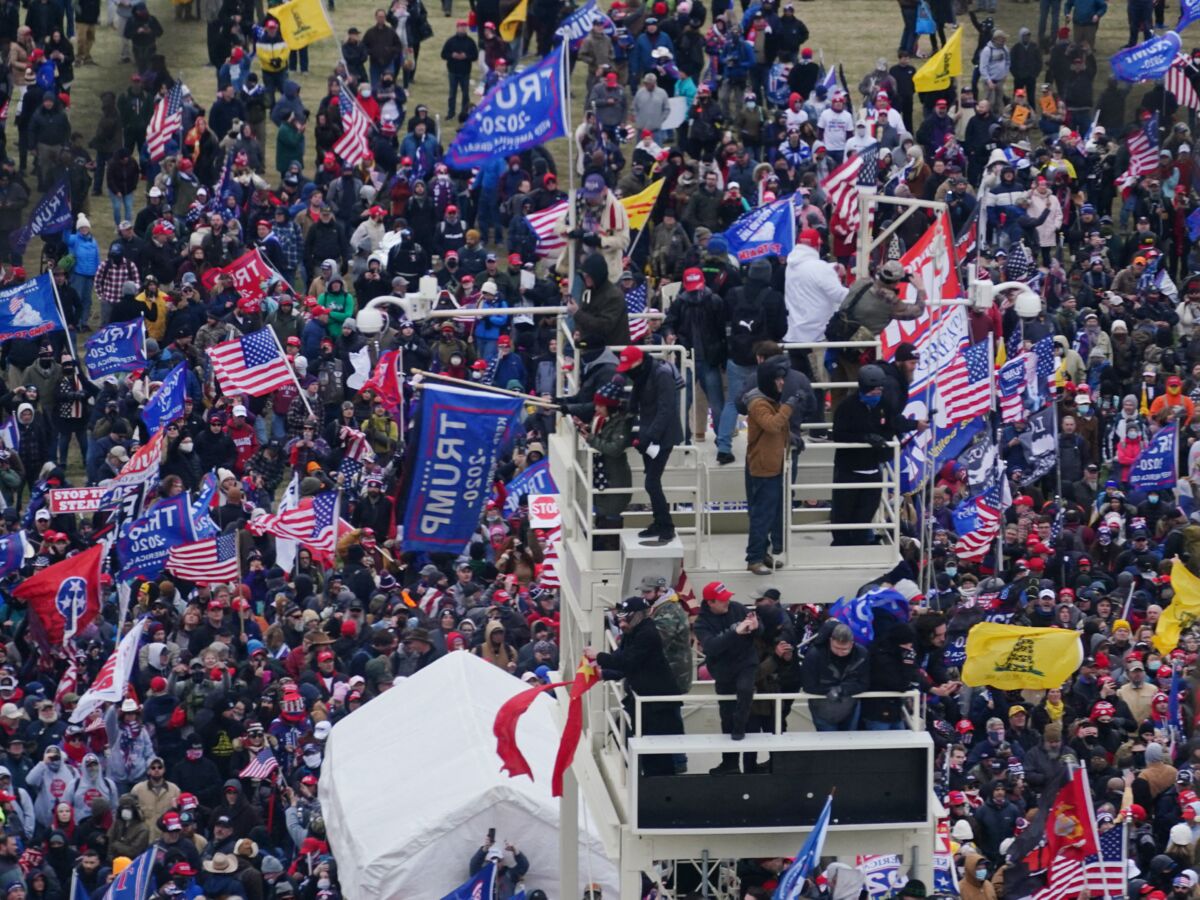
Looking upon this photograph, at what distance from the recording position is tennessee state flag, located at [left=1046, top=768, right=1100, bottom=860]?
3089 cm

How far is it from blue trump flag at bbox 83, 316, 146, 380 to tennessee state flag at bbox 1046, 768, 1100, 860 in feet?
61.8

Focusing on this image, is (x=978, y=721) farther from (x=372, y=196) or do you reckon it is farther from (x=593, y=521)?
(x=372, y=196)

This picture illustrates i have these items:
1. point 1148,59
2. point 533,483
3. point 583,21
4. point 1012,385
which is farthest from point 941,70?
point 533,483

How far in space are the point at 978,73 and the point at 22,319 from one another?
20049 millimetres

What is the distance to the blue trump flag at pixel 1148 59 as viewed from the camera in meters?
52.8

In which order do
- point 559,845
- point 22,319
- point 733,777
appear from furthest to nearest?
1. point 22,319
2. point 559,845
3. point 733,777

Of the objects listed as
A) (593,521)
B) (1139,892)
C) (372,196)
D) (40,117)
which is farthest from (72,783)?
(40,117)

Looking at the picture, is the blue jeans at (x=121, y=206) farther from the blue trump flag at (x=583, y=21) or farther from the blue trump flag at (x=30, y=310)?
the blue trump flag at (x=30, y=310)

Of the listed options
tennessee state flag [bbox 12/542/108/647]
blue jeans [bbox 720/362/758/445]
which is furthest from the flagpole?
blue jeans [bbox 720/362/758/445]

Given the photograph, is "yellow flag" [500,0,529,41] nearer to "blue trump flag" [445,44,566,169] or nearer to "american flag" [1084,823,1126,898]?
"blue trump flag" [445,44,566,169]

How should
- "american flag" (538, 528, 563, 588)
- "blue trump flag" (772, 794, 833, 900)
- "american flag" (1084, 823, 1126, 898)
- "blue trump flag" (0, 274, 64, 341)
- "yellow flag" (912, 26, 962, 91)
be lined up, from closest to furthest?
1. "blue trump flag" (772, 794, 833, 900)
2. "american flag" (1084, 823, 1126, 898)
3. "american flag" (538, 528, 563, 588)
4. "blue trump flag" (0, 274, 64, 341)
5. "yellow flag" (912, 26, 962, 91)

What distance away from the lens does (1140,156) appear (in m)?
53.3

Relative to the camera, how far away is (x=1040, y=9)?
206 ft

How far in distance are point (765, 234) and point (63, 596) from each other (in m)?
10.9
